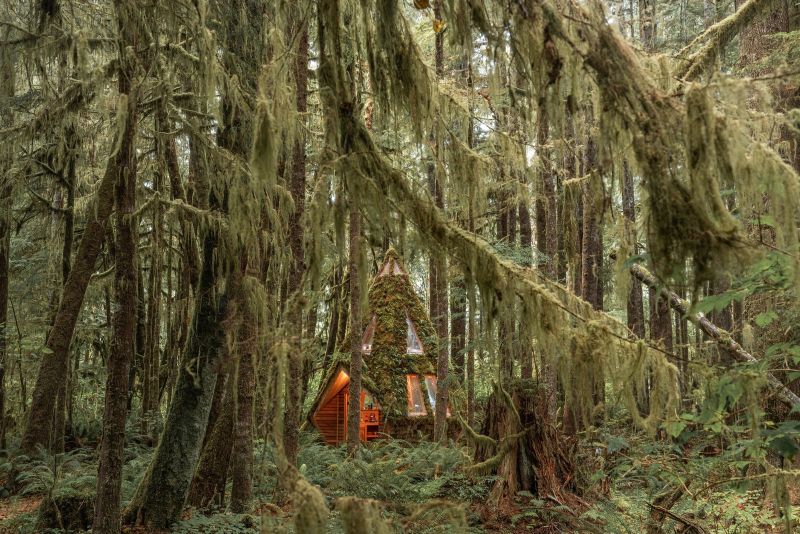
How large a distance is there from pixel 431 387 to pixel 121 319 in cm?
1022

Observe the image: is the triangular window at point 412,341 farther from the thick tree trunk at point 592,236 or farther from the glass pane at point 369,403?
the thick tree trunk at point 592,236

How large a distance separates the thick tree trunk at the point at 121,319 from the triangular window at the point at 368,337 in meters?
9.70

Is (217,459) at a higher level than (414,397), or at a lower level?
lower

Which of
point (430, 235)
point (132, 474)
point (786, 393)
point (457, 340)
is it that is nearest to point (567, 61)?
point (430, 235)

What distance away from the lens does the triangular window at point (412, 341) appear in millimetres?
16078

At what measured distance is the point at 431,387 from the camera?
1566 cm

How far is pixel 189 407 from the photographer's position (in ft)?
25.0

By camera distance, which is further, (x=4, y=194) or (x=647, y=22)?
(x=647, y=22)

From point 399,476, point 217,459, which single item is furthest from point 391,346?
point 217,459

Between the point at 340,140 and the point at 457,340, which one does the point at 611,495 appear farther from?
the point at 457,340

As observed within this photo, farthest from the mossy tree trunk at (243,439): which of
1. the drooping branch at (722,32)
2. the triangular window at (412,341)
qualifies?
the triangular window at (412,341)

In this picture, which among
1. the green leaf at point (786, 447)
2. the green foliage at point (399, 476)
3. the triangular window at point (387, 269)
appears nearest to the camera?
the green leaf at point (786, 447)

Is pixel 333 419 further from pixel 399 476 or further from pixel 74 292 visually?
pixel 74 292

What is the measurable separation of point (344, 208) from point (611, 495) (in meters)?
7.40
